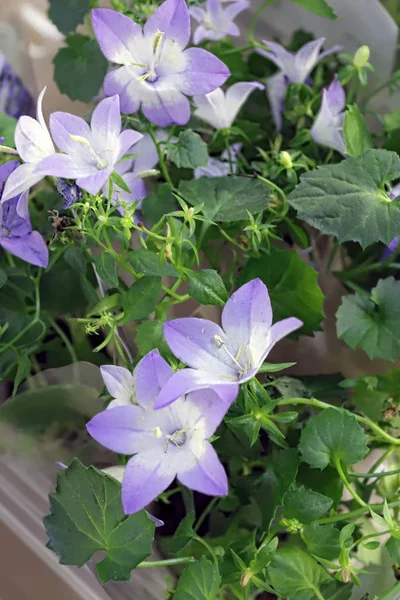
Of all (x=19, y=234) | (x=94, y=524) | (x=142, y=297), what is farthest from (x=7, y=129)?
(x=94, y=524)

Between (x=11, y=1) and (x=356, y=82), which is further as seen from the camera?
(x=11, y=1)

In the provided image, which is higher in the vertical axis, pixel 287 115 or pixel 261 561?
pixel 287 115

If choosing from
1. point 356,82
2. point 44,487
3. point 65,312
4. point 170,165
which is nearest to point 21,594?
point 44,487

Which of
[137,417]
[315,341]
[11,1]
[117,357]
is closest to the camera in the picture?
[137,417]

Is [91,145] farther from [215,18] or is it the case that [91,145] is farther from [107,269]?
[215,18]

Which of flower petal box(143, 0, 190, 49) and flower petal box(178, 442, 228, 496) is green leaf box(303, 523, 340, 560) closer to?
flower petal box(178, 442, 228, 496)

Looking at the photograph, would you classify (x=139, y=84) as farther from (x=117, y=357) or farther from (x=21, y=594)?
(x=21, y=594)

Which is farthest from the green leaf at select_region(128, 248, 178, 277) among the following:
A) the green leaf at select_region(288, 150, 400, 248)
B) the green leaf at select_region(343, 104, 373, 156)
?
the green leaf at select_region(343, 104, 373, 156)
